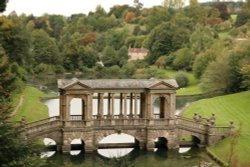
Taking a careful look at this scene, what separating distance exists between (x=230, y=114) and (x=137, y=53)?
88.3 meters

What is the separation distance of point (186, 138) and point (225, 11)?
138 meters

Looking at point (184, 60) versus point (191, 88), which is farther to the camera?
point (184, 60)

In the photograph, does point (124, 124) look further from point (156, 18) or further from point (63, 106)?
point (156, 18)

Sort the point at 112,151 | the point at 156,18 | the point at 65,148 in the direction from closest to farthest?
the point at 65,148 → the point at 112,151 → the point at 156,18

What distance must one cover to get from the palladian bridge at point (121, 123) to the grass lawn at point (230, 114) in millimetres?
1960

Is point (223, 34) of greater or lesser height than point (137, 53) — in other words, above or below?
above

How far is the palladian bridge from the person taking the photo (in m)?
48.7

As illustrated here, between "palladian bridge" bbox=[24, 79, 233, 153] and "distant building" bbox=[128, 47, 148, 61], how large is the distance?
98787 millimetres

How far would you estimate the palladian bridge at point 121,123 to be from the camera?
160 ft

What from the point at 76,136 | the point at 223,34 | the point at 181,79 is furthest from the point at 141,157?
the point at 223,34

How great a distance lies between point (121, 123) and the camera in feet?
165

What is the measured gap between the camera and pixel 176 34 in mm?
138750

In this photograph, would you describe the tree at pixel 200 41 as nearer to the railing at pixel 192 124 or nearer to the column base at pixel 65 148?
the railing at pixel 192 124

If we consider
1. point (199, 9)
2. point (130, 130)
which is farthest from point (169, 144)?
point (199, 9)
